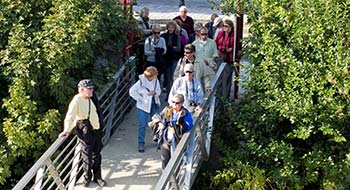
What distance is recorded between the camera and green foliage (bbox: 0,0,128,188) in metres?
9.35

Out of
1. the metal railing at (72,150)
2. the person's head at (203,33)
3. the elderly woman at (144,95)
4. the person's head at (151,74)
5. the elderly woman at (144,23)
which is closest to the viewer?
the metal railing at (72,150)

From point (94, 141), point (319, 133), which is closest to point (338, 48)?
point (319, 133)

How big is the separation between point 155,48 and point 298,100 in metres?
2.77

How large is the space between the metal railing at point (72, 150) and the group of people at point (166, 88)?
0.24 m

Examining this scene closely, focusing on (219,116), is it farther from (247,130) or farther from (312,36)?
(312,36)

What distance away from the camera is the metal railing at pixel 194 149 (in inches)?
313

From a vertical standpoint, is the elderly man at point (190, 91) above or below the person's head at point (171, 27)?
below

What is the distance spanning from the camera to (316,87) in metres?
9.85

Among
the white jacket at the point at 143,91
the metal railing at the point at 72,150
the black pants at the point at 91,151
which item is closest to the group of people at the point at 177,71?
the white jacket at the point at 143,91

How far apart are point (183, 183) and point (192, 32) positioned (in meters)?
4.76

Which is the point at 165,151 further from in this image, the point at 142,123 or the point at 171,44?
the point at 171,44

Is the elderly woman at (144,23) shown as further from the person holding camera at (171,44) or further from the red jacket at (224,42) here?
the red jacket at (224,42)

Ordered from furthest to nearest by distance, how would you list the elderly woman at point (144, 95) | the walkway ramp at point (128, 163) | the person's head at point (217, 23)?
the person's head at point (217, 23), the elderly woman at point (144, 95), the walkway ramp at point (128, 163)

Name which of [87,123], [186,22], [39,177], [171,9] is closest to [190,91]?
[87,123]
